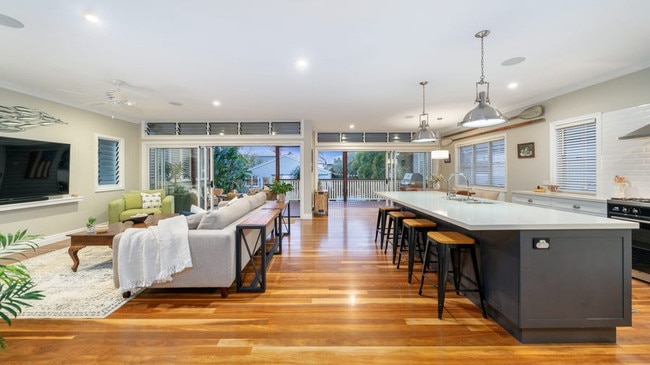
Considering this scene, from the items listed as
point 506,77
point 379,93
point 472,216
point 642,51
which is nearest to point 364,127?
point 379,93

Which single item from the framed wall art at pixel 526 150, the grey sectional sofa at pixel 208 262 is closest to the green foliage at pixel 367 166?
the framed wall art at pixel 526 150

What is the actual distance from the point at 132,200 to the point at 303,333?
5.42 m

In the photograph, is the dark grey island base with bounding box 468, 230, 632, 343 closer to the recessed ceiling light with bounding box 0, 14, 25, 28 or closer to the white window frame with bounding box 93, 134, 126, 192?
the recessed ceiling light with bounding box 0, 14, 25, 28

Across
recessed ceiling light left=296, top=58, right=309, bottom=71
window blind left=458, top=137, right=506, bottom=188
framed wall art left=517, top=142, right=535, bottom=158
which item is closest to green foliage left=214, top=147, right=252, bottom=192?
recessed ceiling light left=296, top=58, right=309, bottom=71

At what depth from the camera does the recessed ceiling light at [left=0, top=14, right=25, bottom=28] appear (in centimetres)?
242

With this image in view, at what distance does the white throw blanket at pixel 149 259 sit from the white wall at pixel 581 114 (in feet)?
17.9

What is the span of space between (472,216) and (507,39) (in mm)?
1989

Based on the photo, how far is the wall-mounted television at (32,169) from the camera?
3979mm

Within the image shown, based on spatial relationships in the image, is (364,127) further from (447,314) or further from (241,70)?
(447,314)

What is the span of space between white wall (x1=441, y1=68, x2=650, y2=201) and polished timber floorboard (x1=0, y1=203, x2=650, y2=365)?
1.73 metres

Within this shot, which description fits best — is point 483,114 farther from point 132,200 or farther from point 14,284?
point 132,200

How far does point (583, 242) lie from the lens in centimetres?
193

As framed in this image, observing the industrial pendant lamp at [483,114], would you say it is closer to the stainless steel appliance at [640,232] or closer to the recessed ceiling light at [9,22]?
the stainless steel appliance at [640,232]

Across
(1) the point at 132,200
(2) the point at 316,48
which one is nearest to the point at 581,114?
(2) the point at 316,48
